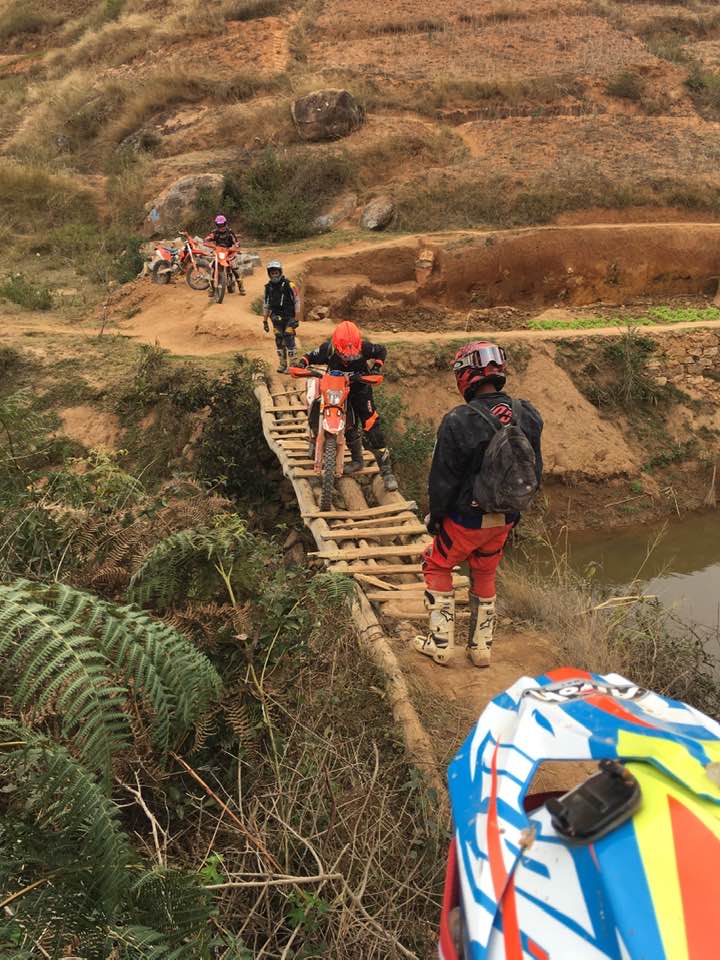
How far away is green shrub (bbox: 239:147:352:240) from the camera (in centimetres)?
1661

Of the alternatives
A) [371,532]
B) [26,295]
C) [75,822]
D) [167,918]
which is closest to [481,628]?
[371,532]

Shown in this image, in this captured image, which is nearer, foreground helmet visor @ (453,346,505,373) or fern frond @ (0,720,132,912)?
fern frond @ (0,720,132,912)

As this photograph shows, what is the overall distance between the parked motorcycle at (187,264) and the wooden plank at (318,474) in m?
8.31

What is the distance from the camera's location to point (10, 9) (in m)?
32.3

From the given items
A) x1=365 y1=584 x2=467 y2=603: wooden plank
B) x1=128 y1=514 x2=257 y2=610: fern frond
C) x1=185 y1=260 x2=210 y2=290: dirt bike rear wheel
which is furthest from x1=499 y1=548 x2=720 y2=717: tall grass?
x1=185 y1=260 x2=210 y2=290: dirt bike rear wheel

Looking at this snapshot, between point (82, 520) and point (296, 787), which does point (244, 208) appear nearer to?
point (82, 520)

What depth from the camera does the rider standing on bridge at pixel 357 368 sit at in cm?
600

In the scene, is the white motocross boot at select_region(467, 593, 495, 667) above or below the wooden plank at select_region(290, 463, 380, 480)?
above

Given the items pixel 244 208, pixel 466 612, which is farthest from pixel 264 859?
pixel 244 208

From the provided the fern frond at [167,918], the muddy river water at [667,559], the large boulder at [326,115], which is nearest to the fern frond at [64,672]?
the fern frond at [167,918]

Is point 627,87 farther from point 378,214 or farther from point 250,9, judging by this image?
point 250,9

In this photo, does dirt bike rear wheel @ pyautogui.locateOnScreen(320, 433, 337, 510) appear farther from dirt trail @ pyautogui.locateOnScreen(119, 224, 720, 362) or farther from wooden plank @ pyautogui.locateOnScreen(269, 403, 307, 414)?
dirt trail @ pyautogui.locateOnScreen(119, 224, 720, 362)

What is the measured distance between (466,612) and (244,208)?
1526cm

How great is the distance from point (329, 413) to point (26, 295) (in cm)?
1019
